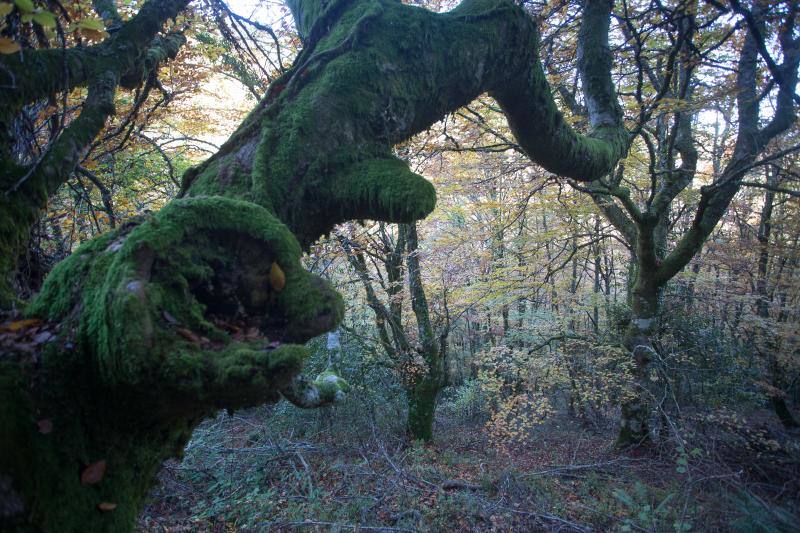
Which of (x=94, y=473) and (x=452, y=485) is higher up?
(x=94, y=473)

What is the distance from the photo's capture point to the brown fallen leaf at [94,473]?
1025 mm

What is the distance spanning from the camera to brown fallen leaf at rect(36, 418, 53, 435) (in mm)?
966

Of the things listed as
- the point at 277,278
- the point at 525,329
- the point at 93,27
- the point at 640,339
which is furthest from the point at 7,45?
the point at 525,329

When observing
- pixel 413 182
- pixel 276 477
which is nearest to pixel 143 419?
pixel 413 182

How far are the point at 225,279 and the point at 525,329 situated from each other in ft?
38.5

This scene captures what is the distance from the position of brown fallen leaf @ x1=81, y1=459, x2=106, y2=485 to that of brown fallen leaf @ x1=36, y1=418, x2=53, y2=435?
14 cm

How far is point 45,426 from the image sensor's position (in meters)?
0.97

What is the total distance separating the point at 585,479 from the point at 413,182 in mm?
6444

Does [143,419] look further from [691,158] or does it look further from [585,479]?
[691,158]

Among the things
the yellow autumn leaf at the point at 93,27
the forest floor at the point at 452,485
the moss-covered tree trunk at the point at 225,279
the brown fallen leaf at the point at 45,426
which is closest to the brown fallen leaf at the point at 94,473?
the moss-covered tree trunk at the point at 225,279

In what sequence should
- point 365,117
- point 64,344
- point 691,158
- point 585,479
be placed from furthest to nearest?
1. point 691,158
2. point 585,479
3. point 365,117
4. point 64,344

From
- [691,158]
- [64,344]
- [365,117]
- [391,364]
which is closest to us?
[64,344]

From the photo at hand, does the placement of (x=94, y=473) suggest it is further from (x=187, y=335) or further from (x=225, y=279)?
(x=225, y=279)

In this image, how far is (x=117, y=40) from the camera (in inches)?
82.3
